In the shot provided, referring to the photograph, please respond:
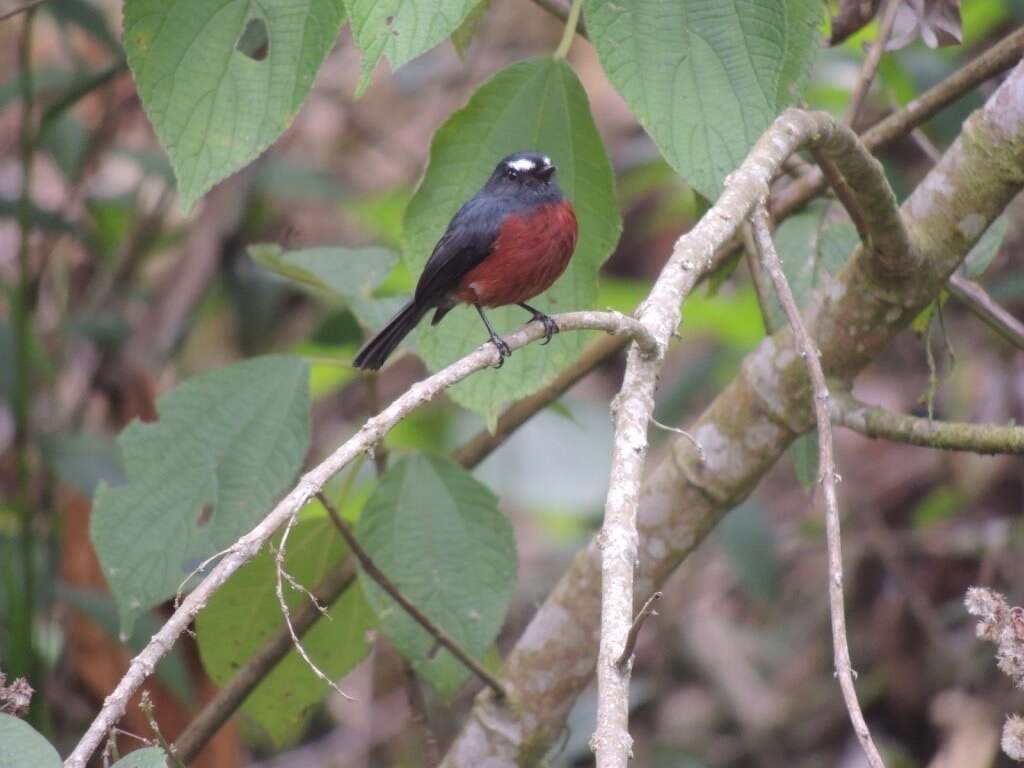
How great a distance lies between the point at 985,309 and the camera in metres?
3.00

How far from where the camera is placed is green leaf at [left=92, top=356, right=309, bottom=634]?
277 cm

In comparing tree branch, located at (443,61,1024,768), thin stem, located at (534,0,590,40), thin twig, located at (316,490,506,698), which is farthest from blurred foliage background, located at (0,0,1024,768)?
thin stem, located at (534,0,590,40)

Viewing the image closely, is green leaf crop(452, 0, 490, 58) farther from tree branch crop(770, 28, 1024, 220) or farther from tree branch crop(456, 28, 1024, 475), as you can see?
tree branch crop(770, 28, 1024, 220)

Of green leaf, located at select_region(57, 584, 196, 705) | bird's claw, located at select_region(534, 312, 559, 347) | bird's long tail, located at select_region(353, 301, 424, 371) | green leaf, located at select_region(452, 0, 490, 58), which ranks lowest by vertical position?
green leaf, located at select_region(57, 584, 196, 705)

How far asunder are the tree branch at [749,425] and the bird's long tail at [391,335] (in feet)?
2.20

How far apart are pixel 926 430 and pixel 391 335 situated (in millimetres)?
1284

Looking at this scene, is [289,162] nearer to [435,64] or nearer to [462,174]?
[435,64]

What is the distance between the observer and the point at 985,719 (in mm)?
5070

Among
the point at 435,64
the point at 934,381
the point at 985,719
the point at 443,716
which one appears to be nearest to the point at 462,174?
the point at 934,381

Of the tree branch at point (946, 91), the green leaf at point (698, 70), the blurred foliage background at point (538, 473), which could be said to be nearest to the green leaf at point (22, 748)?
the green leaf at point (698, 70)

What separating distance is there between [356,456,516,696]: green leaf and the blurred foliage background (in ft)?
0.98

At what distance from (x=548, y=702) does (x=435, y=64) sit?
230 inches

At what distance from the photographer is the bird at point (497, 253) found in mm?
3027

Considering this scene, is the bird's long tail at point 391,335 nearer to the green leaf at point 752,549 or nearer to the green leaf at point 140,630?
the green leaf at point 140,630
